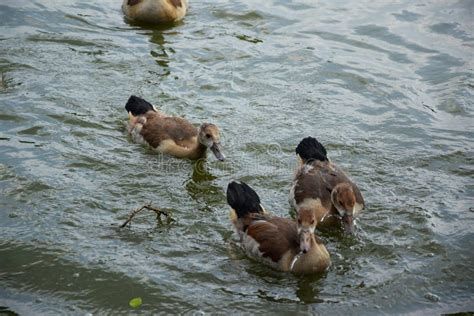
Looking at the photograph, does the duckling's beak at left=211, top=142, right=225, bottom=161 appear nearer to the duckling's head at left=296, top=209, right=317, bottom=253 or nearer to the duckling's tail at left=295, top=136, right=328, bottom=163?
the duckling's tail at left=295, top=136, right=328, bottom=163

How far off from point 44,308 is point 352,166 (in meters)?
4.40

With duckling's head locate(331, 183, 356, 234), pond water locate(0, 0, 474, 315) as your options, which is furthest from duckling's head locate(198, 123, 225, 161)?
duckling's head locate(331, 183, 356, 234)

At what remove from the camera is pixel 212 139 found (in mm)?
9461

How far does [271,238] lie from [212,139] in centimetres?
221

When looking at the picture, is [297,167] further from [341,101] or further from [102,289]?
[102,289]

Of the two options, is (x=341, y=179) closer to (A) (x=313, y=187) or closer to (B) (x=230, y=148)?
(A) (x=313, y=187)

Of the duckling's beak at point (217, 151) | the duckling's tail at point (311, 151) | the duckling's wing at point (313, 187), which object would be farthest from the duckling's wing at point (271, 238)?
the duckling's beak at point (217, 151)

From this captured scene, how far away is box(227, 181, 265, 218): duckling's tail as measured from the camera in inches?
316

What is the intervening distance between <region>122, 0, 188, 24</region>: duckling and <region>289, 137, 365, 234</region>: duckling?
549cm

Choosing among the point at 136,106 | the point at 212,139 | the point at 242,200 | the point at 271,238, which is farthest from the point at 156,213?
the point at 136,106

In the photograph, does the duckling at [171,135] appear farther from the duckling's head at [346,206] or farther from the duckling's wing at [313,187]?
the duckling's head at [346,206]

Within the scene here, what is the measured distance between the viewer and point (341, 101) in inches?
441

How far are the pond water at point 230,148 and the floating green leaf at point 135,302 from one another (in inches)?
1.9

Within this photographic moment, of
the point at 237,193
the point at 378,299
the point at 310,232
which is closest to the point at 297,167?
the point at 237,193
